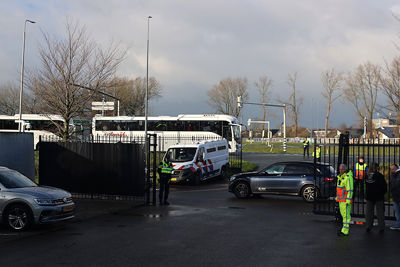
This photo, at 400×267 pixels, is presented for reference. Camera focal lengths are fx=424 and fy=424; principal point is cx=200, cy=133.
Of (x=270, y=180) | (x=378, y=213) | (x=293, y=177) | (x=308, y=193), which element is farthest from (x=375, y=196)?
(x=270, y=180)

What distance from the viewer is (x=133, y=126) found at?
42.5 meters

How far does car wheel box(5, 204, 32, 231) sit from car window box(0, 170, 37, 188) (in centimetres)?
77

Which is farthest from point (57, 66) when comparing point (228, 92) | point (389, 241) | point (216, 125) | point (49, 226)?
point (228, 92)

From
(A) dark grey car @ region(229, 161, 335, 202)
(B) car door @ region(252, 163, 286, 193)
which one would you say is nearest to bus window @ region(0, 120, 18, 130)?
(A) dark grey car @ region(229, 161, 335, 202)

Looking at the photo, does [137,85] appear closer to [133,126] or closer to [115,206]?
[133,126]

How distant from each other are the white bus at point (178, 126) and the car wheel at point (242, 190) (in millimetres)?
23735

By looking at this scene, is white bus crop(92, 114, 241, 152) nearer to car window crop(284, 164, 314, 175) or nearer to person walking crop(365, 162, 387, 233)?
car window crop(284, 164, 314, 175)

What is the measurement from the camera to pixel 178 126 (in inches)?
1656

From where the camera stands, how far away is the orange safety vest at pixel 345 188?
32.3 ft

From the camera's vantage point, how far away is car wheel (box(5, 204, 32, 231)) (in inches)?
406

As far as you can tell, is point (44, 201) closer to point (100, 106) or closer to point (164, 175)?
point (164, 175)

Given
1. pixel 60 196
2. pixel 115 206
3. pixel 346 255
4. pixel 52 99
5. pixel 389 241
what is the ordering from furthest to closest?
pixel 52 99 → pixel 115 206 → pixel 60 196 → pixel 389 241 → pixel 346 255

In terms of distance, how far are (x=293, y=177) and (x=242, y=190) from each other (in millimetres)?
2102

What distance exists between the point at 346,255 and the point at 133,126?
118ft
